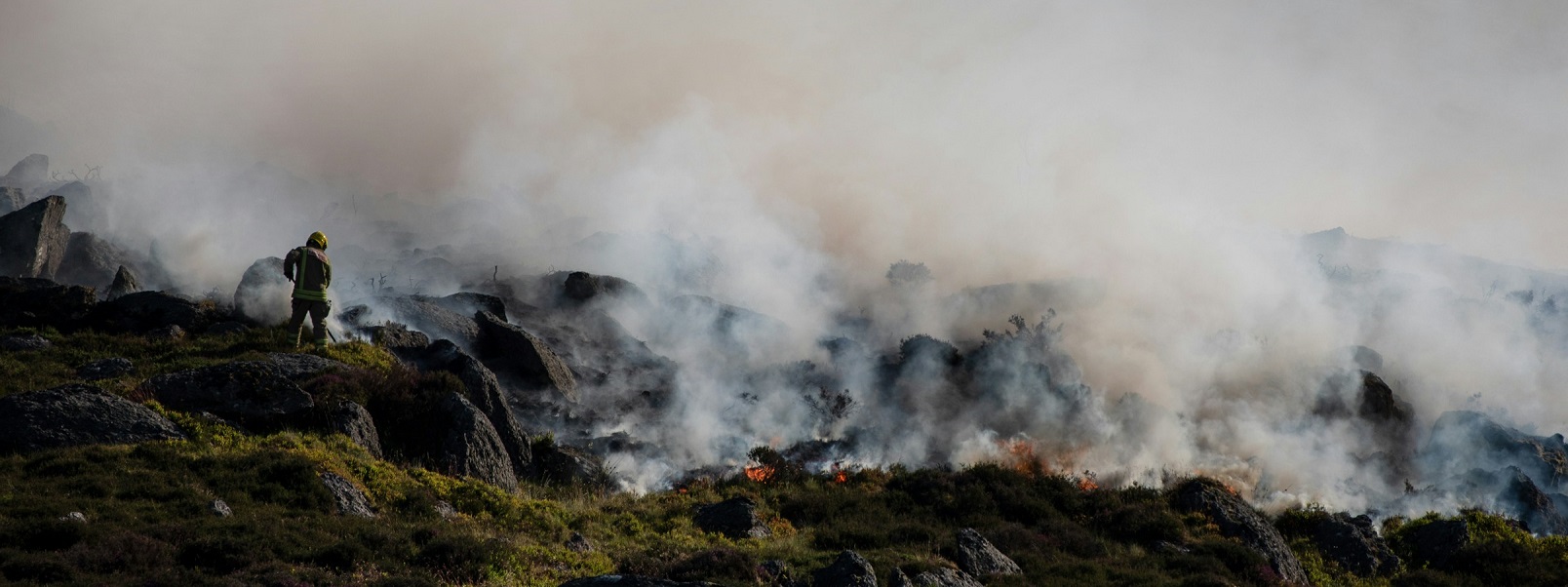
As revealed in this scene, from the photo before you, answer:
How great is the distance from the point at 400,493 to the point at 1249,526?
19.6 meters

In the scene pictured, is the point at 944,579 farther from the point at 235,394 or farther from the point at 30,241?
the point at 30,241

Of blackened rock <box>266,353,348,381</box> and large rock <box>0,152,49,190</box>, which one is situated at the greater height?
large rock <box>0,152,49,190</box>

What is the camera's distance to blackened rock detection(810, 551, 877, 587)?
14523 millimetres

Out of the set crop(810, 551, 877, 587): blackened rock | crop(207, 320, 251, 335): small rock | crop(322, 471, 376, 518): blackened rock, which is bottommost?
crop(810, 551, 877, 587): blackened rock

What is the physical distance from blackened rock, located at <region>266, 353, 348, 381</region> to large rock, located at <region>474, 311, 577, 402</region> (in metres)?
7.76

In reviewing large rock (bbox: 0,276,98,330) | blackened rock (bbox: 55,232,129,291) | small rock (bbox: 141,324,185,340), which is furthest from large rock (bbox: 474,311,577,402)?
blackened rock (bbox: 55,232,129,291)

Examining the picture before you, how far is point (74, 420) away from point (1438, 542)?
29925 mm

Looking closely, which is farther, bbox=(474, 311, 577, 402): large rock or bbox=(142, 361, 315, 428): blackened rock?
bbox=(474, 311, 577, 402): large rock

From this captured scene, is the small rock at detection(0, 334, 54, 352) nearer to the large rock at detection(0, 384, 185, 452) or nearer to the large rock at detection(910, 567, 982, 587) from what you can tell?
the large rock at detection(0, 384, 185, 452)

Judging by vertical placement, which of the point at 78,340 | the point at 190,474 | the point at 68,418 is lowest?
the point at 190,474

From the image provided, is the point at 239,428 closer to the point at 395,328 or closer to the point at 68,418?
the point at 68,418

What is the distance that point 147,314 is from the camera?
27703mm

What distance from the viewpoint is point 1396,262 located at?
7181cm

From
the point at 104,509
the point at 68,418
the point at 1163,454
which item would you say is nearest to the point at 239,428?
the point at 68,418
